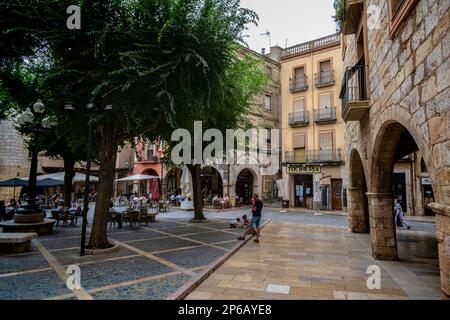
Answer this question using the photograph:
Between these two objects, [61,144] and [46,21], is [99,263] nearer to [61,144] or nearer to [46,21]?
[46,21]

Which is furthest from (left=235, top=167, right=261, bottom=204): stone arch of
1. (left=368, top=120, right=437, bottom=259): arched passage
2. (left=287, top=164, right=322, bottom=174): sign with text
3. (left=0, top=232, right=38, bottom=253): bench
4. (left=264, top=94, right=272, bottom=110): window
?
(left=0, top=232, right=38, bottom=253): bench

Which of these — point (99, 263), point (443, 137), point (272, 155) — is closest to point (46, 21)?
point (99, 263)

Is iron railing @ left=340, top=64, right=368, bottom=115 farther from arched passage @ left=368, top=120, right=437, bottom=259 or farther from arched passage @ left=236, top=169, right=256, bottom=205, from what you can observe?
arched passage @ left=236, top=169, right=256, bottom=205

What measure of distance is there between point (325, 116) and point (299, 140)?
3.11 metres

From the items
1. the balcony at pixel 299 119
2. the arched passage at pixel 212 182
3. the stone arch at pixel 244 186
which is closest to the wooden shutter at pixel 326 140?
A: the balcony at pixel 299 119

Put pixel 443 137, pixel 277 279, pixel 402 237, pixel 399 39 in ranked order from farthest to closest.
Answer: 1. pixel 402 237
2. pixel 277 279
3. pixel 399 39
4. pixel 443 137

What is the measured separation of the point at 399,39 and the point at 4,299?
26.1 feet

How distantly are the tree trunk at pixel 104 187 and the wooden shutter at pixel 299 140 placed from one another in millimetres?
19693

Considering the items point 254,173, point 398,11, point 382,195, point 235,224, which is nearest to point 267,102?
point 254,173

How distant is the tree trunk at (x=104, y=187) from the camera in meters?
8.12

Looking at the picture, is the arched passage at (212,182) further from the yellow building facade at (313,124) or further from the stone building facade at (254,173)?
the yellow building facade at (313,124)

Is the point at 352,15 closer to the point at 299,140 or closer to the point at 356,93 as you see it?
the point at 356,93

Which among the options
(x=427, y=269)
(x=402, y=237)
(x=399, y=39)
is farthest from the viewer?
(x=402, y=237)

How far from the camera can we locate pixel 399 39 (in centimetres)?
488
